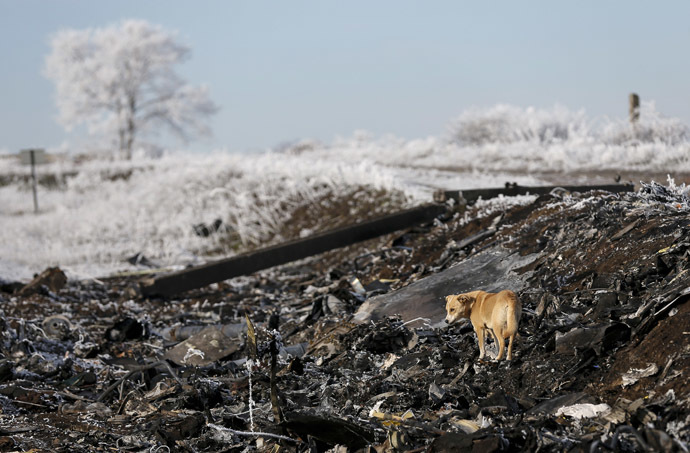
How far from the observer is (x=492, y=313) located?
4219mm

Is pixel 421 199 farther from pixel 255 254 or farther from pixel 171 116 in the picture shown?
Result: pixel 171 116

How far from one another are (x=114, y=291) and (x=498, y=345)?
8.62 m

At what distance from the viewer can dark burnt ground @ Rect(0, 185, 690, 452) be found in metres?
3.68

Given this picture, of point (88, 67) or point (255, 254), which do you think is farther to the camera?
point (88, 67)

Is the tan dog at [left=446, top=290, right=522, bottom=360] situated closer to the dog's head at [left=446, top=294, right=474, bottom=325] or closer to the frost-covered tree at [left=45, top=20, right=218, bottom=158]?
the dog's head at [left=446, top=294, right=474, bottom=325]

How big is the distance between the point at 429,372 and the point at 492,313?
2.38 feet

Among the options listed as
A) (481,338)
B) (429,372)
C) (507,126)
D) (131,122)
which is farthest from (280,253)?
(131,122)

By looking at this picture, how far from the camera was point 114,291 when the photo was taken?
11656 mm

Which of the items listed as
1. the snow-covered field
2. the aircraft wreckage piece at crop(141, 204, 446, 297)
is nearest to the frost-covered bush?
the snow-covered field

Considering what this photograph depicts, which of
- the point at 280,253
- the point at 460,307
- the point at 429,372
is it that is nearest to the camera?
the point at 460,307

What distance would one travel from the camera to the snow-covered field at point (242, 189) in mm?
15141

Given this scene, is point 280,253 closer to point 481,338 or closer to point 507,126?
point 481,338

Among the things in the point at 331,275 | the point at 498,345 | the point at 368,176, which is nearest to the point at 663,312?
the point at 498,345

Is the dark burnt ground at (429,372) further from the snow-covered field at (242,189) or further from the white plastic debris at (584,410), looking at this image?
the snow-covered field at (242,189)
